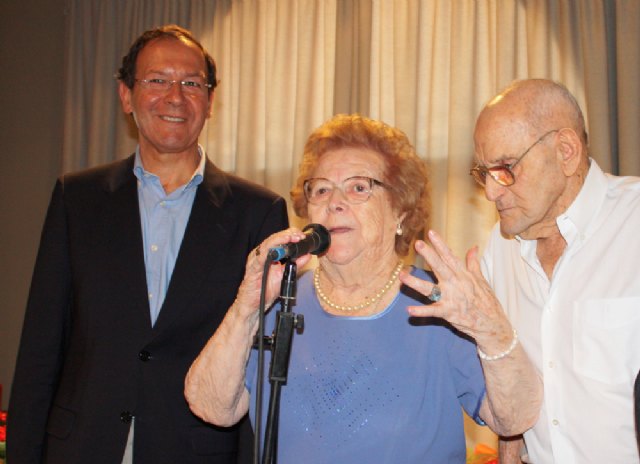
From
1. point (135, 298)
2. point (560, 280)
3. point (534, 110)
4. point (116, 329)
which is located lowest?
point (116, 329)

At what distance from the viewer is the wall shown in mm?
4941

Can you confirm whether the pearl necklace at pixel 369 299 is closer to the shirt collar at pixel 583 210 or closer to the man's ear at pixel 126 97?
the shirt collar at pixel 583 210

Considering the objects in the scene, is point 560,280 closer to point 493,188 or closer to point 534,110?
point 493,188

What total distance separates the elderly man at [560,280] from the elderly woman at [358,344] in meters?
0.22

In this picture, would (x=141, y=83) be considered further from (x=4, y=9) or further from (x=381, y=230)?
(x=4, y=9)

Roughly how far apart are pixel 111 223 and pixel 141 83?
1.90 ft

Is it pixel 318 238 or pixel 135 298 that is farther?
pixel 135 298

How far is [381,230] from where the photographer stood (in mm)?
2141

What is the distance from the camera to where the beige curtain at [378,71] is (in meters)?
3.41

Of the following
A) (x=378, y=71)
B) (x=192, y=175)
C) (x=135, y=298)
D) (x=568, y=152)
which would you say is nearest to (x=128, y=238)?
(x=135, y=298)

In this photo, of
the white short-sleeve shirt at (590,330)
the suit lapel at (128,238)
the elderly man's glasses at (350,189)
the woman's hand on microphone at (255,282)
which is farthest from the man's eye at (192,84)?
the white short-sleeve shirt at (590,330)

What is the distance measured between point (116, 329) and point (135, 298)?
0.38ft

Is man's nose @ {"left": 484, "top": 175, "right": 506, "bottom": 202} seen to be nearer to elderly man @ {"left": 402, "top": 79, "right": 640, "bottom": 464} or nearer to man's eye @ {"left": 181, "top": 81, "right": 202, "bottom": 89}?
elderly man @ {"left": 402, "top": 79, "right": 640, "bottom": 464}

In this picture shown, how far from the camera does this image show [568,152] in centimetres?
207
